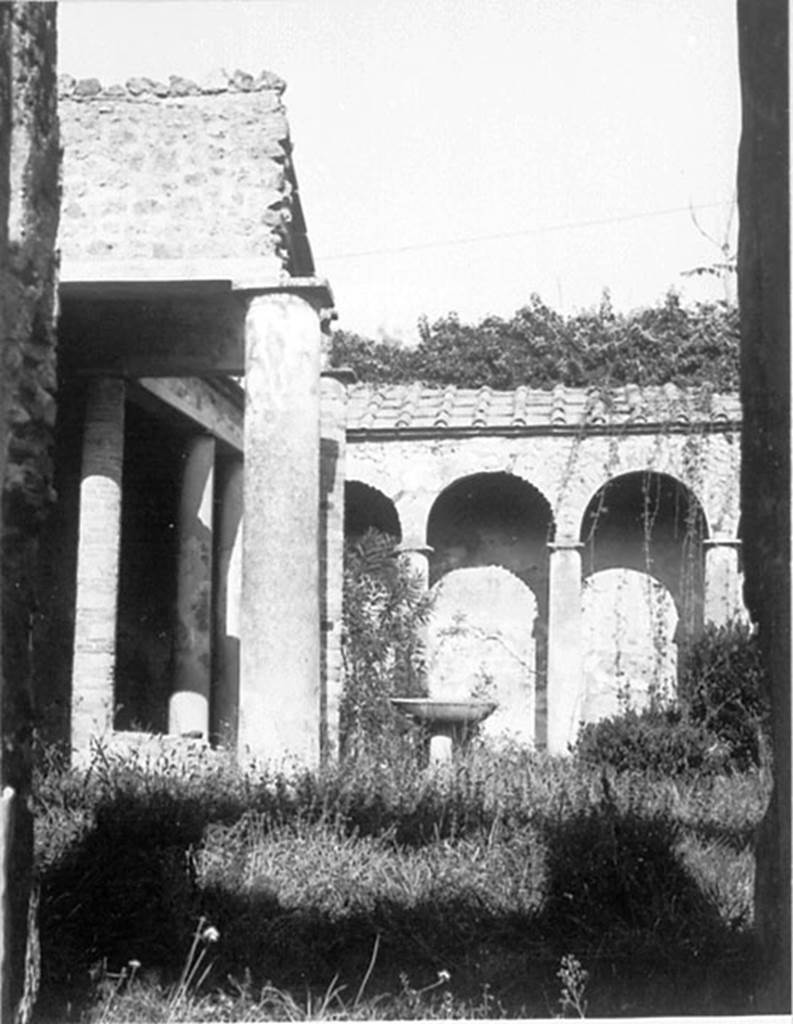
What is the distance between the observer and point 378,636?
45.7 feet

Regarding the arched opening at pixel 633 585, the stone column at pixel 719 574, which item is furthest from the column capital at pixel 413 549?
the stone column at pixel 719 574

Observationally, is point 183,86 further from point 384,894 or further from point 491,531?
point 491,531

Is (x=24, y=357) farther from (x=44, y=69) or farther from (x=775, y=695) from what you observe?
(x=775, y=695)

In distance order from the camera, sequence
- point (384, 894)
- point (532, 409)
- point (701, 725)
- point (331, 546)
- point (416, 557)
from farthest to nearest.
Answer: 1. point (532, 409)
2. point (416, 557)
3. point (331, 546)
4. point (701, 725)
5. point (384, 894)

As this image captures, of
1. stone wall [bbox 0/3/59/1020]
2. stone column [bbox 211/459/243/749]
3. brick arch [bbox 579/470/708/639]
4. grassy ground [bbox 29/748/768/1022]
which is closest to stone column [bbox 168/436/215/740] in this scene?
stone column [bbox 211/459/243/749]

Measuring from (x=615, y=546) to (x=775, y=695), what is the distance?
1304 cm

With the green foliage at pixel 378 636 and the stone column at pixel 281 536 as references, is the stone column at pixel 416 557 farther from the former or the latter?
the stone column at pixel 281 536

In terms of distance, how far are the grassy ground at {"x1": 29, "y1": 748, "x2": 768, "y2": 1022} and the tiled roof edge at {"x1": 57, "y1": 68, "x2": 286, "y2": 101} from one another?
4594 mm

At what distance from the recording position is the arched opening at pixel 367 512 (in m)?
16.7

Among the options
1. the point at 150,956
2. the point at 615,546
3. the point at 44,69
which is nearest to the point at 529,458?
the point at 615,546

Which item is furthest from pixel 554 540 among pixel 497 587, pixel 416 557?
pixel 416 557

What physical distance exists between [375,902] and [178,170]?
5536mm

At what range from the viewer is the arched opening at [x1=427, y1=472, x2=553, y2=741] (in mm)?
16812

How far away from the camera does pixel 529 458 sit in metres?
16.1
